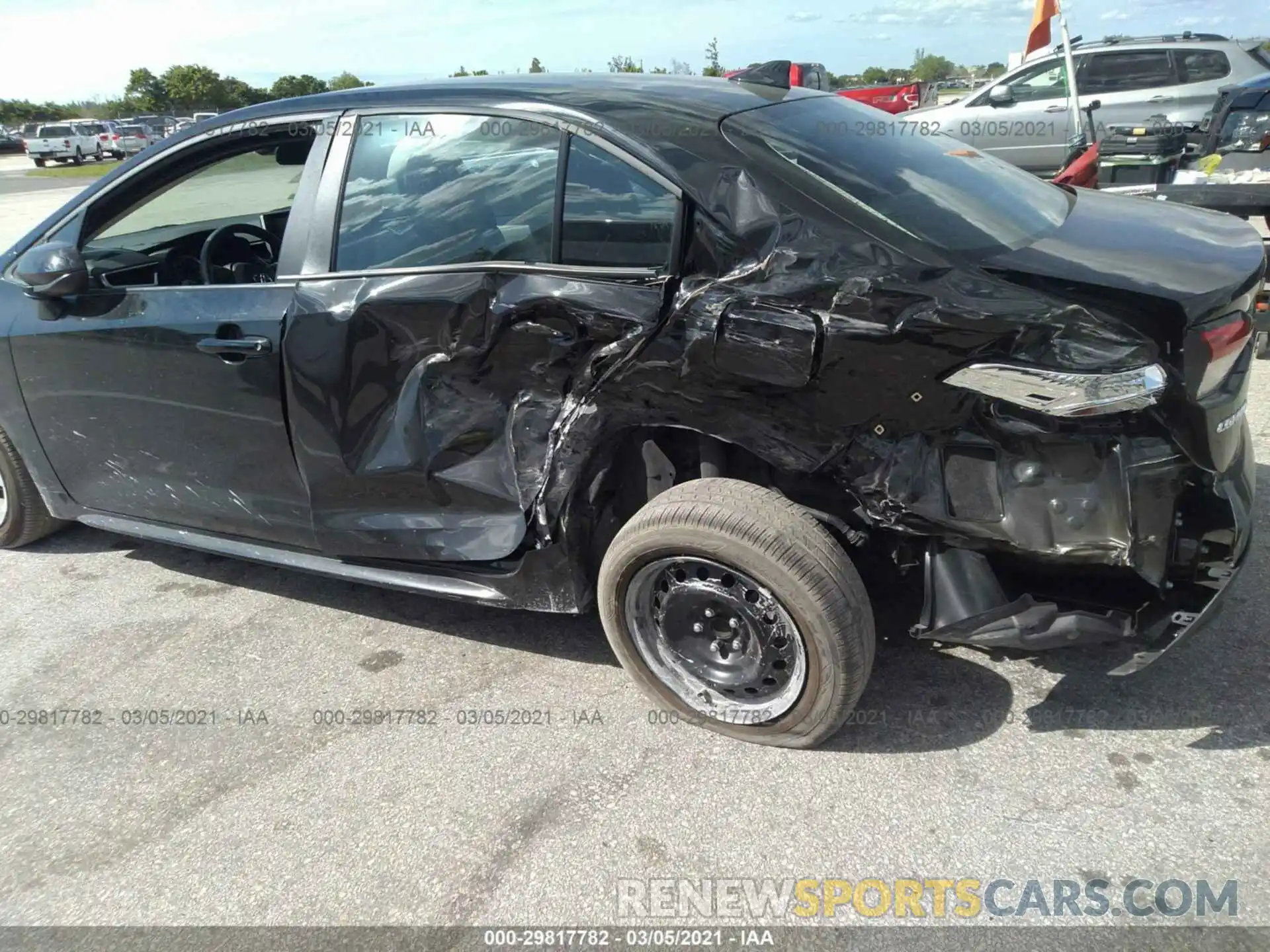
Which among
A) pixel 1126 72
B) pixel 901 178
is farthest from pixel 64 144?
pixel 901 178

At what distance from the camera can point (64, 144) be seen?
35.5m

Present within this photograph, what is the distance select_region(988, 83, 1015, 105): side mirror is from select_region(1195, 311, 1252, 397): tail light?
9991 millimetres

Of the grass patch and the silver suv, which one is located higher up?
the silver suv

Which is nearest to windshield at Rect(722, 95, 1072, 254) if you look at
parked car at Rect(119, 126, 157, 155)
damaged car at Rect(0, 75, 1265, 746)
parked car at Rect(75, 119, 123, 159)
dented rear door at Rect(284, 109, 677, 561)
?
damaged car at Rect(0, 75, 1265, 746)

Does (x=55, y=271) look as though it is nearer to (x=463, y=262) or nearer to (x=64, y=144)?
(x=463, y=262)

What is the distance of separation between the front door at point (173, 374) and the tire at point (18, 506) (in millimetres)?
348

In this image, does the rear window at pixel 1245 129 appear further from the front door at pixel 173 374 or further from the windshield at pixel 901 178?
the front door at pixel 173 374

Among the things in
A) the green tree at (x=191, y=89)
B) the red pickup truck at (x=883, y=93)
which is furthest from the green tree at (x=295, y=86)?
the red pickup truck at (x=883, y=93)

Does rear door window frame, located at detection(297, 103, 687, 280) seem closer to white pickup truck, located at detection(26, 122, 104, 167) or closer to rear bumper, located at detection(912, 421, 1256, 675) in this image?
rear bumper, located at detection(912, 421, 1256, 675)

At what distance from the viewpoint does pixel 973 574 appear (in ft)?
8.23

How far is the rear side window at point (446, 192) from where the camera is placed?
109 inches

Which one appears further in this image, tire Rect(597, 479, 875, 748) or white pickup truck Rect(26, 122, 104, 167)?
white pickup truck Rect(26, 122, 104, 167)

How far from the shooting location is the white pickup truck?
35.4m

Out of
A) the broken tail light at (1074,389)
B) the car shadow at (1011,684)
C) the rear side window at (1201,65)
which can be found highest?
the rear side window at (1201,65)
